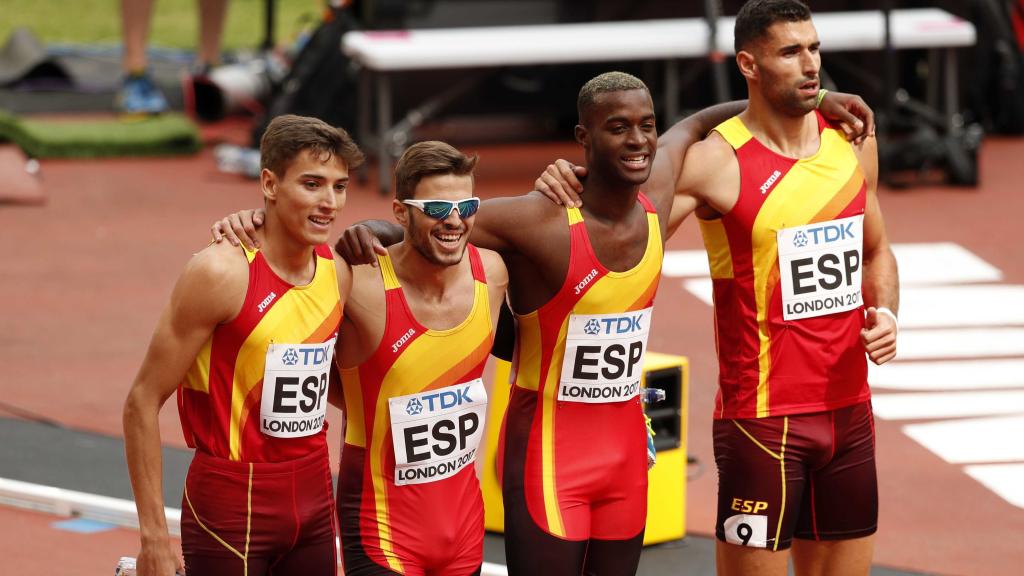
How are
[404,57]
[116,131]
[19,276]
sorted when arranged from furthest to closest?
[116,131] → [404,57] → [19,276]

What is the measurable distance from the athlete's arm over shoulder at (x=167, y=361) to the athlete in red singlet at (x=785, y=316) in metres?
1.52

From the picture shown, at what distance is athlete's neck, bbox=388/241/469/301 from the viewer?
16.2 feet

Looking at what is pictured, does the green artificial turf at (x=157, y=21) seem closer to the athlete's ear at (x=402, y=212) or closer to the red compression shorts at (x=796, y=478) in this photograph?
the red compression shorts at (x=796, y=478)

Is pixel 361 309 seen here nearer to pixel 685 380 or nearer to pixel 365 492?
pixel 365 492

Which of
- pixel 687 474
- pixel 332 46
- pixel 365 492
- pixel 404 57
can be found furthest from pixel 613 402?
pixel 332 46

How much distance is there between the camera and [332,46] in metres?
15.9

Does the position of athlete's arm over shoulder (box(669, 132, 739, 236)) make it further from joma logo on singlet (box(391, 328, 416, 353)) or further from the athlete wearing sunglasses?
joma logo on singlet (box(391, 328, 416, 353))

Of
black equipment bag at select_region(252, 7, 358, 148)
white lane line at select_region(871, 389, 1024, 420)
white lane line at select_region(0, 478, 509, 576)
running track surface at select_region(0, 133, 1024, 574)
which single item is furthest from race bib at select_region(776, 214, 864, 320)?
black equipment bag at select_region(252, 7, 358, 148)

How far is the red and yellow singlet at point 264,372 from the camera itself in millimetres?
4688

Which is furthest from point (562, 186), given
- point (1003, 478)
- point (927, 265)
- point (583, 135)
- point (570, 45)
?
point (570, 45)

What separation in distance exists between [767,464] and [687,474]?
281 centimetres

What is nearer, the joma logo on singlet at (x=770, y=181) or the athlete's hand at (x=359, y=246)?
the athlete's hand at (x=359, y=246)

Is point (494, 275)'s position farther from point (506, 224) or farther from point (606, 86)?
point (606, 86)

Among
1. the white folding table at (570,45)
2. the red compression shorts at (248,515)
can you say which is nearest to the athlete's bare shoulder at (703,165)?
the red compression shorts at (248,515)
